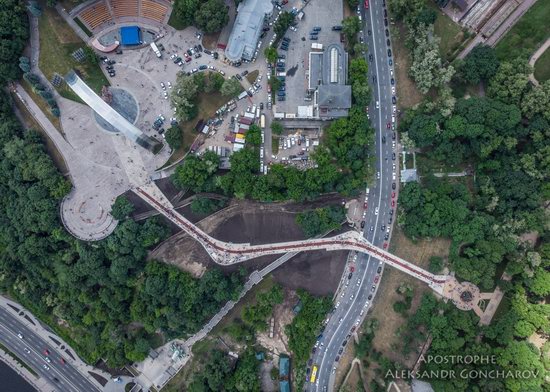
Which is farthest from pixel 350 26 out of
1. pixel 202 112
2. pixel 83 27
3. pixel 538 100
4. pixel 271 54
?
pixel 83 27

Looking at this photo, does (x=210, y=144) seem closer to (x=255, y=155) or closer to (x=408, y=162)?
(x=255, y=155)

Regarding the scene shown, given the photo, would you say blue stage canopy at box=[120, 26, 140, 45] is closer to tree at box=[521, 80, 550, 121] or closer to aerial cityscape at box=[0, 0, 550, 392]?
aerial cityscape at box=[0, 0, 550, 392]

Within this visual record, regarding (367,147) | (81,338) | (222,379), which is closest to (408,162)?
(367,147)

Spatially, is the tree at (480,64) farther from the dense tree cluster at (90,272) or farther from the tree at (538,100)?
the dense tree cluster at (90,272)

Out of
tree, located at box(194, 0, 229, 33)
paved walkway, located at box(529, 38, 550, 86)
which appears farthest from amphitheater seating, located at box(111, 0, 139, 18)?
paved walkway, located at box(529, 38, 550, 86)

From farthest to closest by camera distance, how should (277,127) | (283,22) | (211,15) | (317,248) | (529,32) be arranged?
1. (317,248)
2. (277,127)
3. (283,22)
4. (529,32)
5. (211,15)

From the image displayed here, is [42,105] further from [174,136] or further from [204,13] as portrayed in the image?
[204,13]

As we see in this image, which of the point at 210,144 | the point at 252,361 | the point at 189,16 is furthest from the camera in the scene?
the point at 252,361

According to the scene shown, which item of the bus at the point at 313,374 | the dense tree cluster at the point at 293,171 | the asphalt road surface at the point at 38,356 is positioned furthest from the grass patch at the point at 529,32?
the asphalt road surface at the point at 38,356
